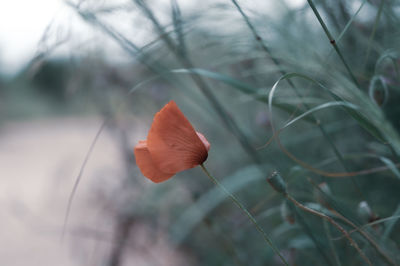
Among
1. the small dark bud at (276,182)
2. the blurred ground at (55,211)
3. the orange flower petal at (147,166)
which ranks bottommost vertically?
the blurred ground at (55,211)

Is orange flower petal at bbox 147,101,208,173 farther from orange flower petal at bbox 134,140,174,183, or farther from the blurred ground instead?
the blurred ground

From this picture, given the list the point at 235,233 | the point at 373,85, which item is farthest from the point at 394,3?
the point at 235,233

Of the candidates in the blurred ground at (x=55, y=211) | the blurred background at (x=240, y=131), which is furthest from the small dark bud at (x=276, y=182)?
the blurred ground at (x=55, y=211)

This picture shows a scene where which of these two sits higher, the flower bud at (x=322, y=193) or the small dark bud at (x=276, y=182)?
the small dark bud at (x=276, y=182)

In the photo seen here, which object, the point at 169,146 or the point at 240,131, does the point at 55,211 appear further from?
the point at 169,146

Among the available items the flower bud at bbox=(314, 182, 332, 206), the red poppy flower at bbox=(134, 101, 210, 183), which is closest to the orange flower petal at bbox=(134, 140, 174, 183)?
the red poppy flower at bbox=(134, 101, 210, 183)

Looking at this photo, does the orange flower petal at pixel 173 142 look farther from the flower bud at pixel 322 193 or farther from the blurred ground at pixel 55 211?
the blurred ground at pixel 55 211

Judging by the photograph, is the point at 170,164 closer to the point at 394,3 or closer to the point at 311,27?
the point at 394,3

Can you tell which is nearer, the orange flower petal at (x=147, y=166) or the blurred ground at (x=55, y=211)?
the orange flower petal at (x=147, y=166)
